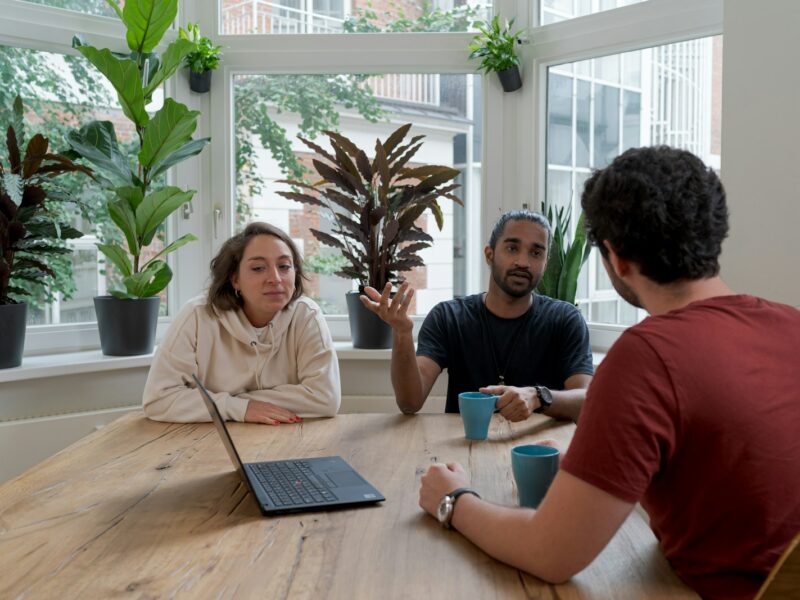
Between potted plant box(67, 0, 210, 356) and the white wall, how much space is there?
6.32 feet

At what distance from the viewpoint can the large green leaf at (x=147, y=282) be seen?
A: 3.00m

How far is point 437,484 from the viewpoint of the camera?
1279 mm

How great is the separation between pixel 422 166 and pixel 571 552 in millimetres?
2505

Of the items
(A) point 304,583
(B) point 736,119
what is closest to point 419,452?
(A) point 304,583

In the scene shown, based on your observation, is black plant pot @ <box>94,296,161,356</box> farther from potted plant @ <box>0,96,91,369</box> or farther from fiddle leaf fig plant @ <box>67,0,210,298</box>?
potted plant @ <box>0,96,91,369</box>

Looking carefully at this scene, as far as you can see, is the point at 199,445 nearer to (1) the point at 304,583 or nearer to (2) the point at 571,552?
(1) the point at 304,583

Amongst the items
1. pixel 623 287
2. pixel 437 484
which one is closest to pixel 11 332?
pixel 437 484

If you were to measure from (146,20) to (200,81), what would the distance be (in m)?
0.47

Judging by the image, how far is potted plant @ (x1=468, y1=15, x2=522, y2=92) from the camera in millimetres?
3320

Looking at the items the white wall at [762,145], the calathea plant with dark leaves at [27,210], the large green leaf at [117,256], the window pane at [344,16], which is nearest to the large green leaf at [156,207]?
the large green leaf at [117,256]

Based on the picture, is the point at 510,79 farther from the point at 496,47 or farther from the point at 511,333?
the point at 511,333

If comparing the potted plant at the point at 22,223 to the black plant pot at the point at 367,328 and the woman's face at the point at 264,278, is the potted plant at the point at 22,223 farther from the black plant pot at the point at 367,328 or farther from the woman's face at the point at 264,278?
the black plant pot at the point at 367,328

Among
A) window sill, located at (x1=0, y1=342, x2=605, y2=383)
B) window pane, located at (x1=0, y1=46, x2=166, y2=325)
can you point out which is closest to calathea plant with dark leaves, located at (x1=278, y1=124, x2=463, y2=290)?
window sill, located at (x1=0, y1=342, x2=605, y2=383)

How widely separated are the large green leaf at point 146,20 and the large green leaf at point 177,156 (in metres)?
0.39
